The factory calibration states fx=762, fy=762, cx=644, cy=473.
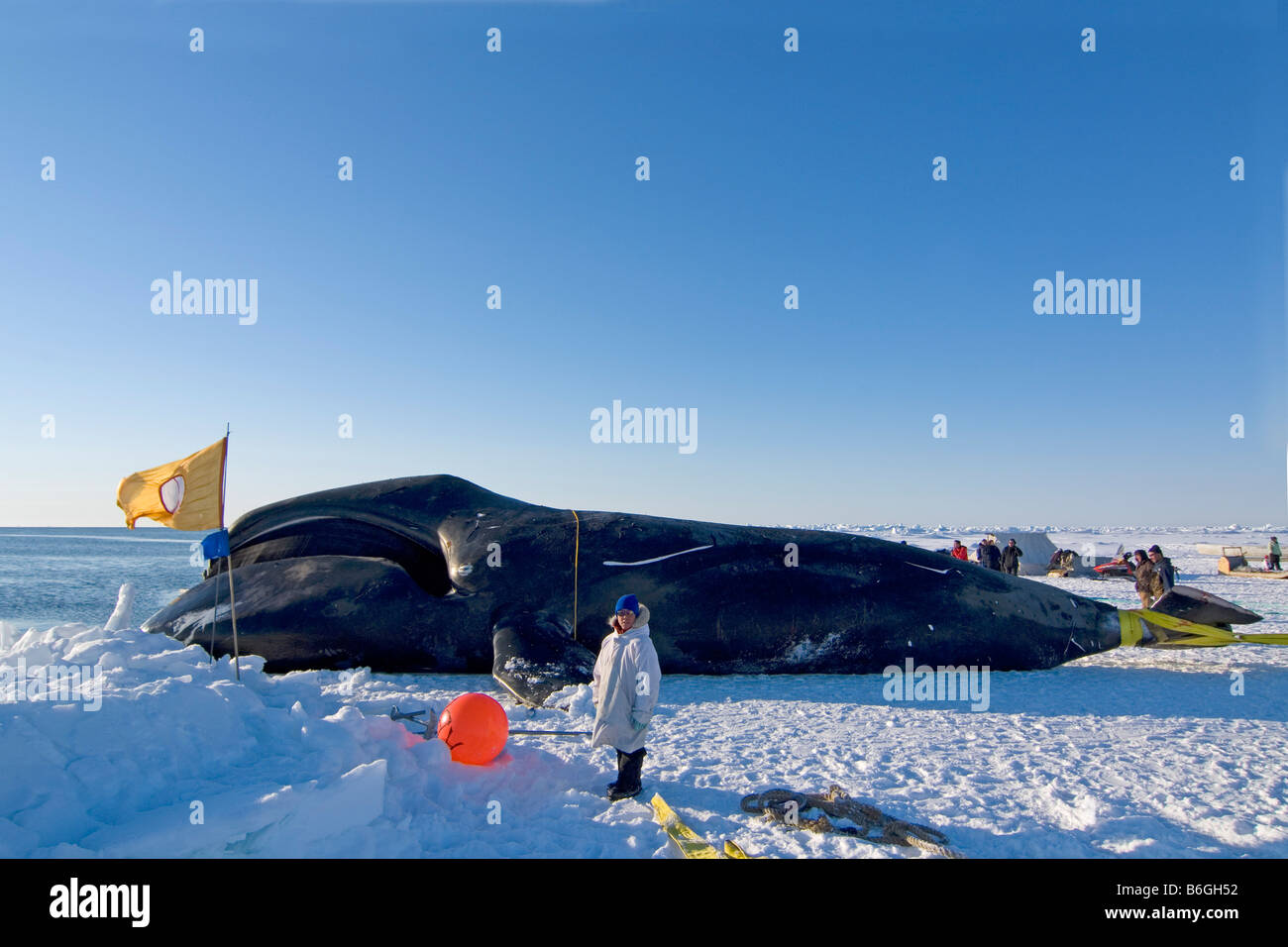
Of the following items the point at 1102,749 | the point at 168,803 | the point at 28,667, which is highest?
the point at 28,667

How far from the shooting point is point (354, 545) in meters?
10.4

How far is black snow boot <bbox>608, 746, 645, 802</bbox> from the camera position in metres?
5.07

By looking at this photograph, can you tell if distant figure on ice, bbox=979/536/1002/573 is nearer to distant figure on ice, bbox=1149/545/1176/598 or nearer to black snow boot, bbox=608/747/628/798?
distant figure on ice, bbox=1149/545/1176/598

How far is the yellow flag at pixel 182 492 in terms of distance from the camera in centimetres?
743

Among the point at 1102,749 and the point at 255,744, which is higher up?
the point at 255,744

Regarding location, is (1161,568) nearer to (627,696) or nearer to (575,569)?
(575,569)

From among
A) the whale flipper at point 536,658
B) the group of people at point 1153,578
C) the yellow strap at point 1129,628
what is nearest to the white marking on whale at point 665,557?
the whale flipper at point 536,658

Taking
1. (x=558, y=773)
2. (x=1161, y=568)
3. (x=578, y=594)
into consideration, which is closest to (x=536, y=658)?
(x=578, y=594)

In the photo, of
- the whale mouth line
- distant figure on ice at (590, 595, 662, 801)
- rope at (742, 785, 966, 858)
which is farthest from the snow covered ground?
the whale mouth line

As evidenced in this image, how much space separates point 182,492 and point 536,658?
12.8 ft
